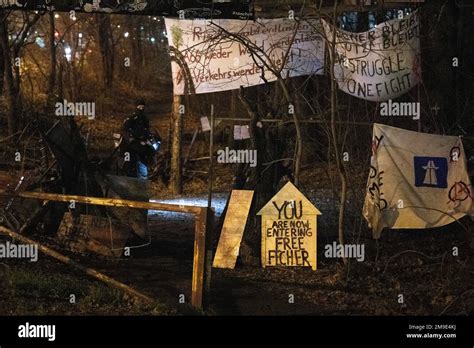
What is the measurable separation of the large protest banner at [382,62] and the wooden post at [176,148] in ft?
15.4

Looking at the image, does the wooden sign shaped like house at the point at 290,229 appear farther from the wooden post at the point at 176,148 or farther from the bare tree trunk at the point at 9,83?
the bare tree trunk at the point at 9,83

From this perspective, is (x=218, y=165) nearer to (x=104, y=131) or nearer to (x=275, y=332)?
(x=104, y=131)

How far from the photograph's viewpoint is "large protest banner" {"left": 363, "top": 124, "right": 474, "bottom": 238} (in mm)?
9164

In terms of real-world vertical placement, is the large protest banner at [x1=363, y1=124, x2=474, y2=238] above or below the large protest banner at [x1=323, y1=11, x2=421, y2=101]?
below

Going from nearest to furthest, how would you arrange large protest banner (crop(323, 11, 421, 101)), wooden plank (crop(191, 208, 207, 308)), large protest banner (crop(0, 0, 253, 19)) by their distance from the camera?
1. wooden plank (crop(191, 208, 207, 308))
2. large protest banner (crop(323, 11, 421, 101))
3. large protest banner (crop(0, 0, 253, 19))

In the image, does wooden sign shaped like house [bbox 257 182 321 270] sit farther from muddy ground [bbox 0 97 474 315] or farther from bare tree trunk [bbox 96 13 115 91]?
bare tree trunk [bbox 96 13 115 91]

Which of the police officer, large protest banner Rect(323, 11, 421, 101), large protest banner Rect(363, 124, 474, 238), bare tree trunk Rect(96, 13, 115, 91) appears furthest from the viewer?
bare tree trunk Rect(96, 13, 115, 91)

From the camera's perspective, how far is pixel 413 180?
30.2ft

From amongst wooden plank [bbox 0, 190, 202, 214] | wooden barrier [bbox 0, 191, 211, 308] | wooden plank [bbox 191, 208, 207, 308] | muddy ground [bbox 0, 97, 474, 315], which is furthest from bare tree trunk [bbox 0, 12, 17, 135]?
wooden plank [bbox 191, 208, 207, 308]

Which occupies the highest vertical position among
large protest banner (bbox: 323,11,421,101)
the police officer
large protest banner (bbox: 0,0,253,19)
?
large protest banner (bbox: 0,0,253,19)

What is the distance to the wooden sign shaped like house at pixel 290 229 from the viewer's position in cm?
891

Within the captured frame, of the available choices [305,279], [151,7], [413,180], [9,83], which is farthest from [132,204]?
[9,83]

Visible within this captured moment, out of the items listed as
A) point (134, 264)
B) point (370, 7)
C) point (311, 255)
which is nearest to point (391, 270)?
point (311, 255)

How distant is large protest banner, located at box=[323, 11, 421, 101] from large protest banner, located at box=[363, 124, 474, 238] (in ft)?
4.31
